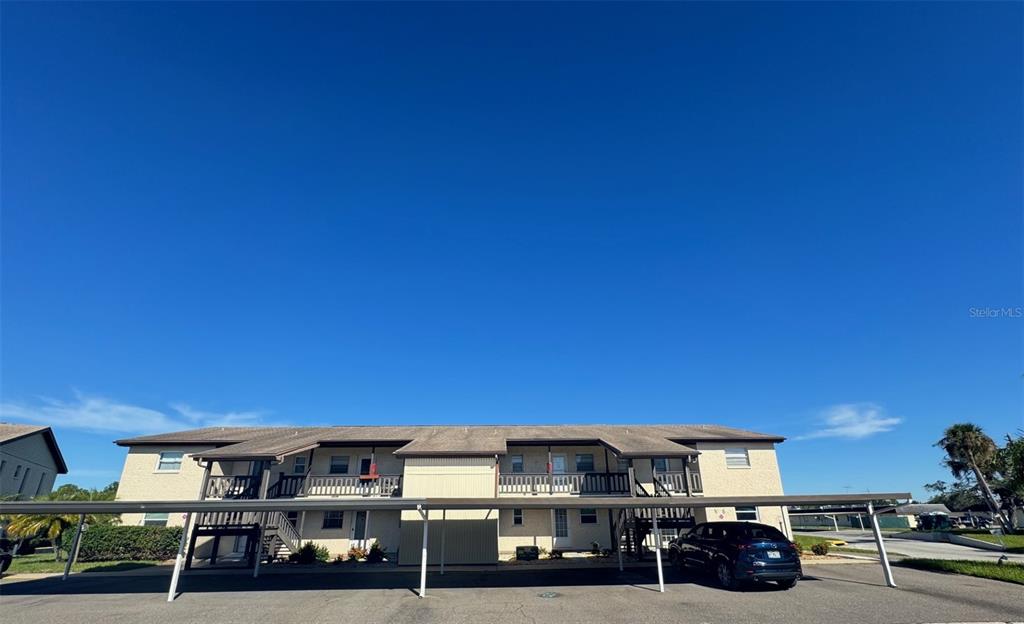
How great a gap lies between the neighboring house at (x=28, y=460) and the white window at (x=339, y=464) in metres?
22.8

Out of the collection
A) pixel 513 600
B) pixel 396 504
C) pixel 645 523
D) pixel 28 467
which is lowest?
pixel 513 600

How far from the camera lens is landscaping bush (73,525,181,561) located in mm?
21031

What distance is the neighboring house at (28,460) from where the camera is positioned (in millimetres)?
31047

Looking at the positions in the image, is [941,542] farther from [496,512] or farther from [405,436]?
[405,436]

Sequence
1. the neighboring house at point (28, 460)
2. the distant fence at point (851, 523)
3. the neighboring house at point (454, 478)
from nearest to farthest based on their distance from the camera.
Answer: the neighboring house at point (454, 478)
the neighboring house at point (28, 460)
the distant fence at point (851, 523)

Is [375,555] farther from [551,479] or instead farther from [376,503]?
[376,503]

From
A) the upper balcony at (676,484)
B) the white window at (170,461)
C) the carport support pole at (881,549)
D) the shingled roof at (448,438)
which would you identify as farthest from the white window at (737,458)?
the white window at (170,461)

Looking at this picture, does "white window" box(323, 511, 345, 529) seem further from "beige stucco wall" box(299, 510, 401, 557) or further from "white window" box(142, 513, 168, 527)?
"white window" box(142, 513, 168, 527)

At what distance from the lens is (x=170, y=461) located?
23734 millimetres

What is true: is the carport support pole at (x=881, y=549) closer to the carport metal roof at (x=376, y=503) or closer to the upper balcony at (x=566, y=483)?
the carport metal roof at (x=376, y=503)

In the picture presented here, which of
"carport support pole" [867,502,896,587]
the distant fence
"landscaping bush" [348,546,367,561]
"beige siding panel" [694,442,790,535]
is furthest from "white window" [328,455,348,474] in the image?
the distant fence

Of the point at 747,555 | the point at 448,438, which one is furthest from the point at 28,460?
the point at 747,555

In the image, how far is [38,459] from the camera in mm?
35281

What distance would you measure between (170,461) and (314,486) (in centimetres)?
909
